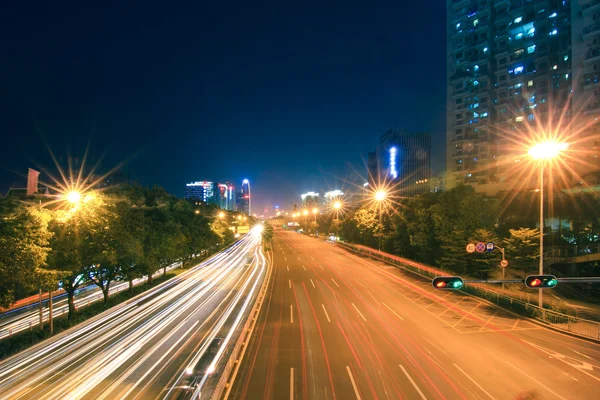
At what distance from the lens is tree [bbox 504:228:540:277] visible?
85.3 ft

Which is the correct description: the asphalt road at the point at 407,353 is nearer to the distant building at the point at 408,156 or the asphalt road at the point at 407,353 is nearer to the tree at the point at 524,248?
the tree at the point at 524,248

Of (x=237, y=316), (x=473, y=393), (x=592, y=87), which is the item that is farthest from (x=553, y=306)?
(x=592, y=87)

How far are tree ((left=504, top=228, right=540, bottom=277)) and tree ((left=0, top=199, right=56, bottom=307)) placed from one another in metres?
32.5

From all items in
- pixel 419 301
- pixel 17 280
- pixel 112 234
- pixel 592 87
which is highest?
pixel 592 87

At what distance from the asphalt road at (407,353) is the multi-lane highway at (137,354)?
1.80 meters

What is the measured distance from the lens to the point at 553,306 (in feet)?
65.3

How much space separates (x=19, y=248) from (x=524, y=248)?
33.7 meters

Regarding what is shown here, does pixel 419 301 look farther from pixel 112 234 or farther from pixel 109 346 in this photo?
pixel 112 234

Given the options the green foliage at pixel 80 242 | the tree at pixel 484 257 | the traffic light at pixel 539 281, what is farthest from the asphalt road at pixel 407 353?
the green foliage at pixel 80 242

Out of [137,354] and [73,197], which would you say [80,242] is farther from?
[137,354]

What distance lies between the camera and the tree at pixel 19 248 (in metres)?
13.1

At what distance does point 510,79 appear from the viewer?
64938 millimetres

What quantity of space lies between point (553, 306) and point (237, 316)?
19.9m

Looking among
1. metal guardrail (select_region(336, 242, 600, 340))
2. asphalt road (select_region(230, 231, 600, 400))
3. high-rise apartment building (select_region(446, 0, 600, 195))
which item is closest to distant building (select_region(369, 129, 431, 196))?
high-rise apartment building (select_region(446, 0, 600, 195))
